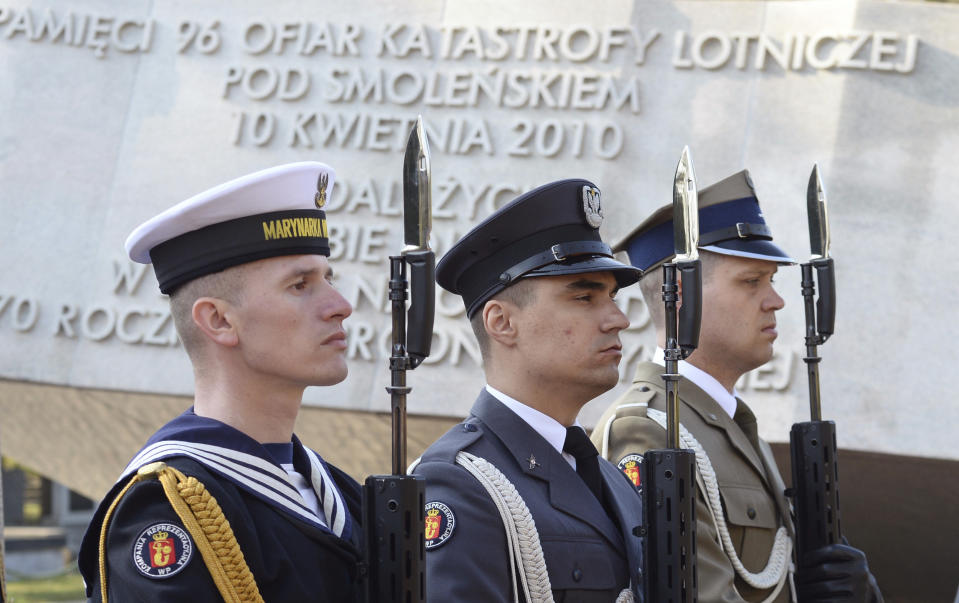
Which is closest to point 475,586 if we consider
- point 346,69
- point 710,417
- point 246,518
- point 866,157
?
point 246,518

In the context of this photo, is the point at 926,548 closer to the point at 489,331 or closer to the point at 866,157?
the point at 866,157

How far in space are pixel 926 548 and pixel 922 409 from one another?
113cm

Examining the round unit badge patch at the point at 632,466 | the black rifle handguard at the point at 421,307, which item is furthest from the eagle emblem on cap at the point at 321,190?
the round unit badge patch at the point at 632,466

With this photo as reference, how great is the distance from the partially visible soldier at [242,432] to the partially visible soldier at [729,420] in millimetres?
1019

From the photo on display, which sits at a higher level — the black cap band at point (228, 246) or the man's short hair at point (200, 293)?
the black cap band at point (228, 246)

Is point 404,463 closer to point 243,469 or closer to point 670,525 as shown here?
point 243,469

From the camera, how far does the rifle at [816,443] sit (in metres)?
3.38

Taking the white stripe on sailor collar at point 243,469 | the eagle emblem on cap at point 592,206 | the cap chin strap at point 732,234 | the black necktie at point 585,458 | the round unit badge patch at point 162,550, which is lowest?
the round unit badge patch at point 162,550

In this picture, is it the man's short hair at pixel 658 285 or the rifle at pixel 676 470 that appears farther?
the man's short hair at pixel 658 285

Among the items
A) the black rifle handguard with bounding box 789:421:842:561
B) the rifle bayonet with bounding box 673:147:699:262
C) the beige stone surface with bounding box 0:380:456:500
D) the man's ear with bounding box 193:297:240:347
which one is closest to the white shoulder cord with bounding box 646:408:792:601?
the black rifle handguard with bounding box 789:421:842:561

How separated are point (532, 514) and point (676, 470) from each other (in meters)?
0.37

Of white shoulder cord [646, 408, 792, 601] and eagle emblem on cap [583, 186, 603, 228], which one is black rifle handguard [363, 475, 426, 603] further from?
white shoulder cord [646, 408, 792, 601]

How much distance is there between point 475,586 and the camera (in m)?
2.35

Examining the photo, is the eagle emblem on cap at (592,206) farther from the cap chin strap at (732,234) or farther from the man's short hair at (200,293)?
the man's short hair at (200,293)
